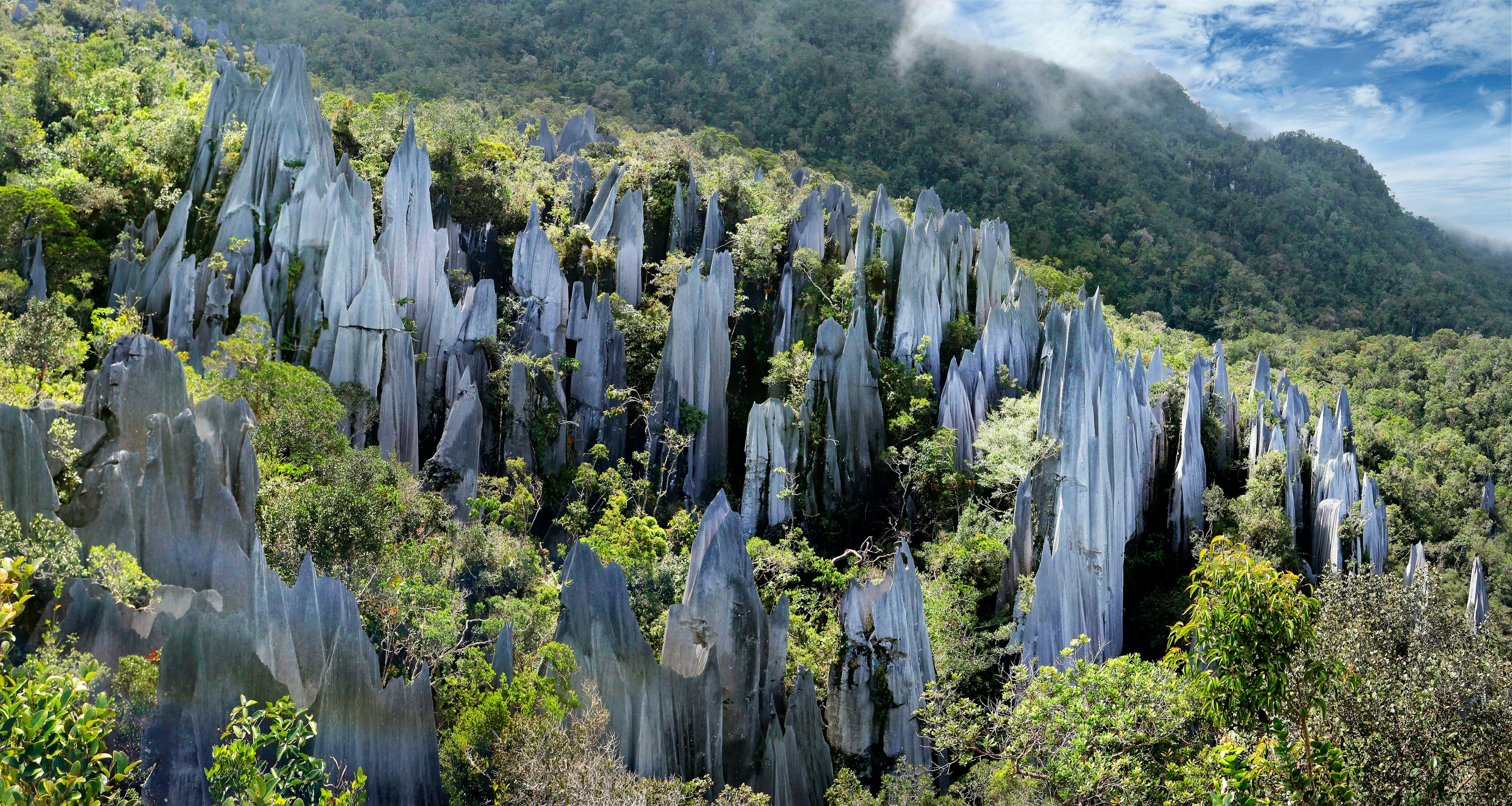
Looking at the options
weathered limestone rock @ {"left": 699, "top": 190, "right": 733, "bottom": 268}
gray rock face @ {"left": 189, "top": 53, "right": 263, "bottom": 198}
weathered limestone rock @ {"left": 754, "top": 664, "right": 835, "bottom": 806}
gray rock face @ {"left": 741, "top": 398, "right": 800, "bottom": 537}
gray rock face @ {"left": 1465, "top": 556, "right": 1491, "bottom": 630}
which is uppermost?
gray rock face @ {"left": 189, "top": 53, "right": 263, "bottom": 198}

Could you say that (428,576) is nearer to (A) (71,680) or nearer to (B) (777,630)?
(B) (777,630)

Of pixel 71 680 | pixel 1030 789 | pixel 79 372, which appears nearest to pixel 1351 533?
pixel 1030 789

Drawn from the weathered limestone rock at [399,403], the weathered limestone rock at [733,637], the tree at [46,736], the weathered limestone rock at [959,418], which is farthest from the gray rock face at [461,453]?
the tree at [46,736]

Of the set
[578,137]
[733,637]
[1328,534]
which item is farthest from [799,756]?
[578,137]

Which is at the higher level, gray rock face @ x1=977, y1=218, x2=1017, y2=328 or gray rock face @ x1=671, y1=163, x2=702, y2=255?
gray rock face @ x1=671, y1=163, x2=702, y2=255

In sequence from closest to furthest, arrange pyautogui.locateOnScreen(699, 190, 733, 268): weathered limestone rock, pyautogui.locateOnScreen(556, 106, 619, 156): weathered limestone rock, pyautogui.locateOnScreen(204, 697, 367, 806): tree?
pyautogui.locateOnScreen(204, 697, 367, 806): tree, pyautogui.locateOnScreen(699, 190, 733, 268): weathered limestone rock, pyautogui.locateOnScreen(556, 106, 619, 156): weathered limestone rock

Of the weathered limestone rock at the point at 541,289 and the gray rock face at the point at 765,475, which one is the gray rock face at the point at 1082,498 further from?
the weathered limestone rock at the point at 541,289

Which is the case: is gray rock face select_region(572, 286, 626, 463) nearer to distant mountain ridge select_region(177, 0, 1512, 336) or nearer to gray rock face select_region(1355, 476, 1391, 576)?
gray rock face select_region(1355, 476, 1391, 576)

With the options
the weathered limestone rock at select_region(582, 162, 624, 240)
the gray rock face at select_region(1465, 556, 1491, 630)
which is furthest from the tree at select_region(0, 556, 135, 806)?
the gray rock face at select_region(1465, 556, 1491, 630)
